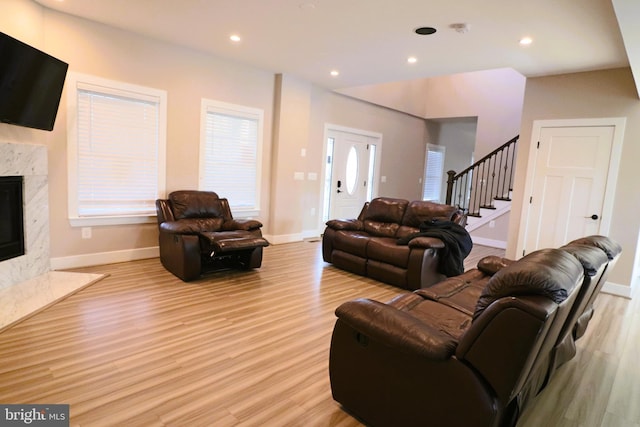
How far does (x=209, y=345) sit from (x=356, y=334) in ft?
4.11

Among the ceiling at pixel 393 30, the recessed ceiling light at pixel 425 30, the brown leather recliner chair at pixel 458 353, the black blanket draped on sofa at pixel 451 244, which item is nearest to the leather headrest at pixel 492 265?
the black blanket draped on sofa at pixel 451 244

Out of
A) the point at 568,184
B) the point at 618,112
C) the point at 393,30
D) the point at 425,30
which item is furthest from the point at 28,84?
the point at 618,112

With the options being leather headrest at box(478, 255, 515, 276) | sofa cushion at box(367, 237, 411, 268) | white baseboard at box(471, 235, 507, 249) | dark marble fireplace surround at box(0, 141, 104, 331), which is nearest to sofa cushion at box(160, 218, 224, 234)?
dark marble fireplace surround at box(0, 141, 104, 331)

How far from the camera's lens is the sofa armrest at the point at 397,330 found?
150 centimetres

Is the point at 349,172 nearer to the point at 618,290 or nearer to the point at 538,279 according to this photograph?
the point at 618,290

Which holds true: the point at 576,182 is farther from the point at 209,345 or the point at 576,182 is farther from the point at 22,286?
the point at 22,286

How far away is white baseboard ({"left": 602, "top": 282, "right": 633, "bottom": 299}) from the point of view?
A: 14.1ft

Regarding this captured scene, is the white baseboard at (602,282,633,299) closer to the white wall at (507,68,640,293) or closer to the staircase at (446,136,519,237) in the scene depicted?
the white wall at (507,68,640,293)

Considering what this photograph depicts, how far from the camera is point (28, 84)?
122 inches

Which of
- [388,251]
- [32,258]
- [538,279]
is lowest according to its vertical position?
[32,258]

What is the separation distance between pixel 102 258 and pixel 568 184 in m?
5.98

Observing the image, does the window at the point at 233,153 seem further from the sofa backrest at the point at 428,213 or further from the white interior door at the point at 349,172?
the sofa backrest at the point at 428,213

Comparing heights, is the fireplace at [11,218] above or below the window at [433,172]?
below

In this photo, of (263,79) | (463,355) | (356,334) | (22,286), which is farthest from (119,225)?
(463,355)
